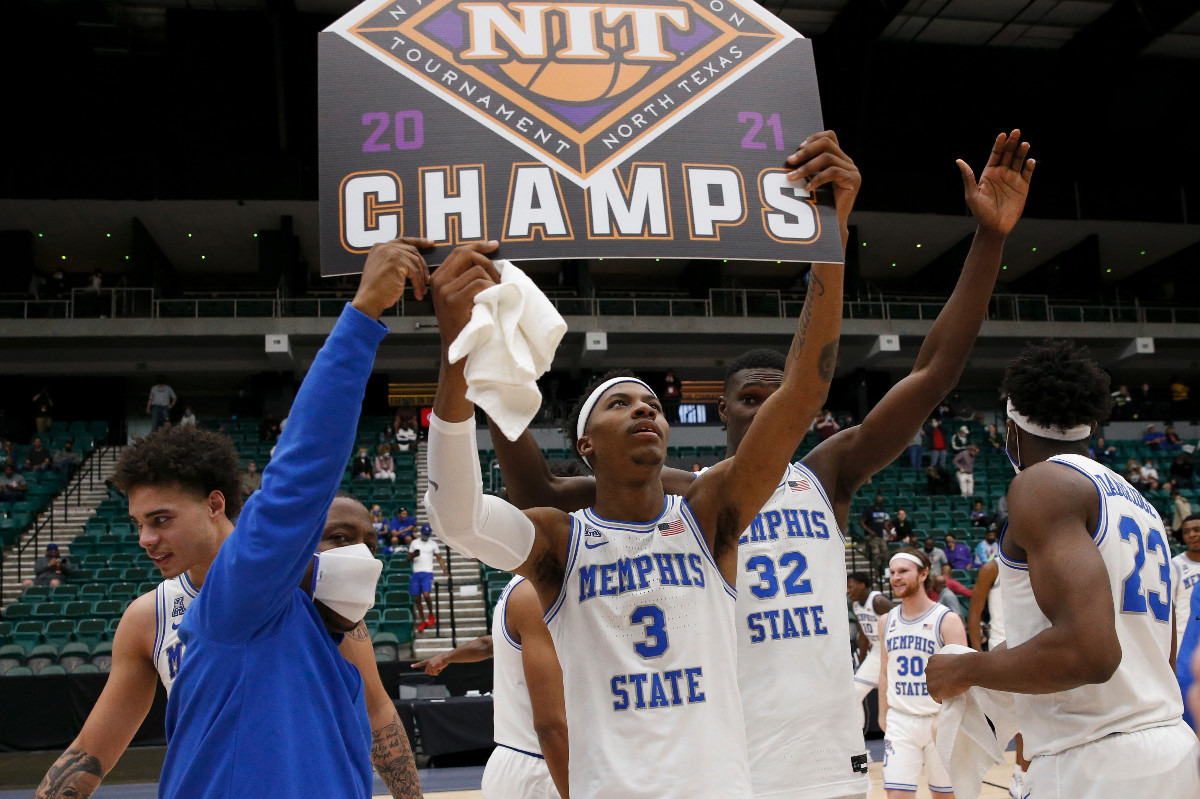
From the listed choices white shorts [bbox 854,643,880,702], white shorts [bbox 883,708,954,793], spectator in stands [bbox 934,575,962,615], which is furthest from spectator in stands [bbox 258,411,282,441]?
white shorts [bbox 883,708,954,793]

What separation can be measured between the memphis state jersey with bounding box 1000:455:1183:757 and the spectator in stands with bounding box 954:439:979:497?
1810cm

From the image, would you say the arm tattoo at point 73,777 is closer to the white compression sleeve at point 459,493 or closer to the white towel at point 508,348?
the white compression sleeve at point 459,493

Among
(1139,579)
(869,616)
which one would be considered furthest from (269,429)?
(1139,579)

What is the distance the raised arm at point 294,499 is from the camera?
5.45ft

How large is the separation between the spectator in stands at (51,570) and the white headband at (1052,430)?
14.7 metres

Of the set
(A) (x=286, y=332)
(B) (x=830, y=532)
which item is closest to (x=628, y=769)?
(B) (x=830, y=532)

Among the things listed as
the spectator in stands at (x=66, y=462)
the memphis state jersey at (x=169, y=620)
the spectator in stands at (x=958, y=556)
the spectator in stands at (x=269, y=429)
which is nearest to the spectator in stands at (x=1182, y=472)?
the spectator in stands at (x=958, y=556)

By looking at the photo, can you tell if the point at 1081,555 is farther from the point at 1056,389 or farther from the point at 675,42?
the point at 675,42

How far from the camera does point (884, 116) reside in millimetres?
22938

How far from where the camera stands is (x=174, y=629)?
247 cm

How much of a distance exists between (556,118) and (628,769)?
5.29 feet

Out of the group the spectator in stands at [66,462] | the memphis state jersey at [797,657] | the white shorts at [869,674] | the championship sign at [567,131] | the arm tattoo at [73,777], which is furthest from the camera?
the spectator in stands at [66,462]

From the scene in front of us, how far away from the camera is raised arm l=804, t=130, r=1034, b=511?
2.96 m

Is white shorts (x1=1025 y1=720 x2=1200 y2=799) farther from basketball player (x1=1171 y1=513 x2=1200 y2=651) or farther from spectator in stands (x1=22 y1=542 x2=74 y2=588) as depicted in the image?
spectator in stands (x1=22 y1=542 x2=74 y2=588)
